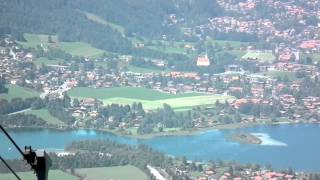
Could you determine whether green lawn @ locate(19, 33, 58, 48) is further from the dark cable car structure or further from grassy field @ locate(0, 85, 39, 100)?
the dark cable car structure

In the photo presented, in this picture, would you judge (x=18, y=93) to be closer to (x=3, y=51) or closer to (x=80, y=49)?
(x=3, y=51)

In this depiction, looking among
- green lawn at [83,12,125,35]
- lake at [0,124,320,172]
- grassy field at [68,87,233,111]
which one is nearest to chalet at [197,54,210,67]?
grassy field at [68,87,233,111]

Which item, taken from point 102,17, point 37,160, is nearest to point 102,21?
point 102,17

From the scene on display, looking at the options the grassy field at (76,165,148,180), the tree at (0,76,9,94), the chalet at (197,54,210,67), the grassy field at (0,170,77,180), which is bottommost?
the grassy field at (76,165,148,180)

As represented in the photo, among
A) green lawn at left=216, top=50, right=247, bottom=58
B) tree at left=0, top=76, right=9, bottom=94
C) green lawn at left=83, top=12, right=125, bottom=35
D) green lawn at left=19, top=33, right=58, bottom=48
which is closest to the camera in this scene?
tree at left=0, top=76, right=9, bottom=94

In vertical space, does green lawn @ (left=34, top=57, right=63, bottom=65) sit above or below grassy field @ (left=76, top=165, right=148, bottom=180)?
above

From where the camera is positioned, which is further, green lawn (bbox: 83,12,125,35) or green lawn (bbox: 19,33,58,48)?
green lawn (bbox: 83,12,125,35)

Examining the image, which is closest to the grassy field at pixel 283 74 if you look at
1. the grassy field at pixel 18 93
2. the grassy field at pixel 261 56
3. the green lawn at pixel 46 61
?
the grassy field at pixel 261 56
